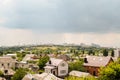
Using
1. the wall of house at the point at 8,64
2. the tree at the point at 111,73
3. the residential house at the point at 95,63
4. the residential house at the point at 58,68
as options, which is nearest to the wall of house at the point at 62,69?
the residential house at the point at 58,68

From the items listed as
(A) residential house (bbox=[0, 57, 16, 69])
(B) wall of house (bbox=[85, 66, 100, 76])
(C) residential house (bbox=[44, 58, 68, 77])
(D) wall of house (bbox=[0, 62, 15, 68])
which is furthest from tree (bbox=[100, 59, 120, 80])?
(D) wall of house (bbox=[0, 62, 15, 68])

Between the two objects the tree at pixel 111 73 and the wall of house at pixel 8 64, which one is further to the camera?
the wall of house at pixel 8 64

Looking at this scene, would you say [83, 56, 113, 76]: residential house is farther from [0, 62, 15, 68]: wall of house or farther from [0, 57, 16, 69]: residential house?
[0, 57, 16, 69]: residential house

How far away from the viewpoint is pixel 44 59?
88.9 m

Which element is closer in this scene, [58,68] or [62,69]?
[58,68]

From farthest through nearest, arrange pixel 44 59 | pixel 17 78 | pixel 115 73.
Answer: pixel 44 59, pixel 17 78, pixel 115 73

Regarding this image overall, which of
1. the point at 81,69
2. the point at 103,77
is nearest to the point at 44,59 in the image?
the point at 81,69

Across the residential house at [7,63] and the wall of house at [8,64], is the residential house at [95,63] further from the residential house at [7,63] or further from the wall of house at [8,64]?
the residential house at [7,63]

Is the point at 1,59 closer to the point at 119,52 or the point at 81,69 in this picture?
the point at 81,69

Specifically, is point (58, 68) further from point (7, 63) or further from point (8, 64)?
point (7, 63)

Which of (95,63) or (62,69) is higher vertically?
(95,63)

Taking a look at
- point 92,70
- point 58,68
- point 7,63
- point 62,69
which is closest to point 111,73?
point 58,68

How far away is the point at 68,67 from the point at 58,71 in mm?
4307

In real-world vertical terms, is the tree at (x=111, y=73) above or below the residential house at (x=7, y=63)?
above
